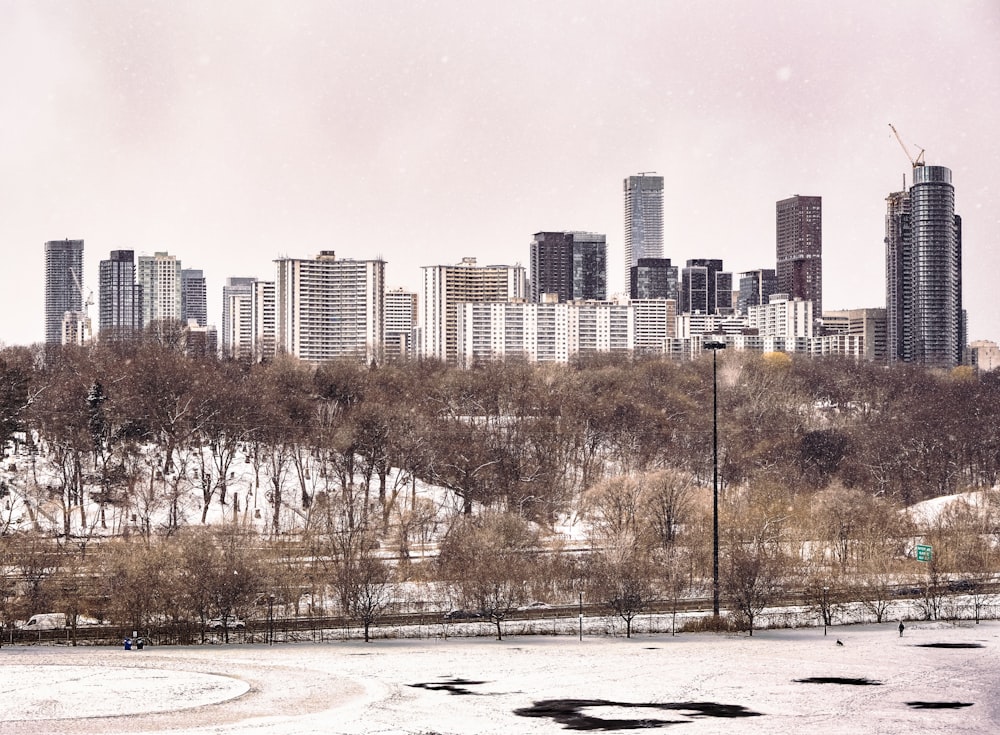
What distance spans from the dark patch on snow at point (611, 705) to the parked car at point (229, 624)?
15911mm

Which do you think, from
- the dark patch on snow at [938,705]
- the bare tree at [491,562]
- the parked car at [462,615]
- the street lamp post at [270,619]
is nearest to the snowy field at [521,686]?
the dark patch on snow at [938,705]

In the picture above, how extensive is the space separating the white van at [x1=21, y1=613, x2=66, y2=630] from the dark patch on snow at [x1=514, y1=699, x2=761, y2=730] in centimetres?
2158

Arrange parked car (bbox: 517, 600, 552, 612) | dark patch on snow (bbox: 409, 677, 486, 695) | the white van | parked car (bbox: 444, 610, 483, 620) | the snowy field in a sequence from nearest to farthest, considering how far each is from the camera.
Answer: the snowy field, dark patch on snow (bbox: 409, 677, 486, 695), the white van, parked car (bbox: 444, 610, 483, 620), parked car (bbox: 517, 600, 552, 612)

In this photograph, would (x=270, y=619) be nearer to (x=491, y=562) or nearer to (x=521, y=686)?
(x=491, y=562)

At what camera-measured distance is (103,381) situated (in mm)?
98125

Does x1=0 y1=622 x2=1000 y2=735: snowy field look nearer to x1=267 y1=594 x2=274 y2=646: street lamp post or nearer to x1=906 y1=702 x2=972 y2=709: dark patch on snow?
x1=906 y1=702 x2=972 y2=709: dark patch on snow

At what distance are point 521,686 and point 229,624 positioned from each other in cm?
1478

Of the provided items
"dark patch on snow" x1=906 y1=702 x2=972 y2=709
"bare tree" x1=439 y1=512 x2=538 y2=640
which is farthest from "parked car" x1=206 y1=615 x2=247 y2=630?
"dark patch on snow" x1=906 y1=702 x2=972 y2=709

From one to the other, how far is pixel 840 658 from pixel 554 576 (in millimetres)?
16019

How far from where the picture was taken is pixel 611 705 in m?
32.6

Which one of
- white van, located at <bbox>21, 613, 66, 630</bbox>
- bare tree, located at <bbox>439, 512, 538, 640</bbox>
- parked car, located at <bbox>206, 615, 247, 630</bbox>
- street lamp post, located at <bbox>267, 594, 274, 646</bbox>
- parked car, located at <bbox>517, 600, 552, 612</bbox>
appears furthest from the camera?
parked car, located at <bbox>517, 600, 552, 612</bbox>

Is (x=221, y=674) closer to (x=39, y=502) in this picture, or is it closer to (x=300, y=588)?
(x=300, y=588)

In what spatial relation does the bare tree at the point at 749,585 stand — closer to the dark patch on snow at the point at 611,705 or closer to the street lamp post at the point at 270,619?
the dark patch on snow at the point at 611,705

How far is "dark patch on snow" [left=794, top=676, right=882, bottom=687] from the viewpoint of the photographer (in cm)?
3491
